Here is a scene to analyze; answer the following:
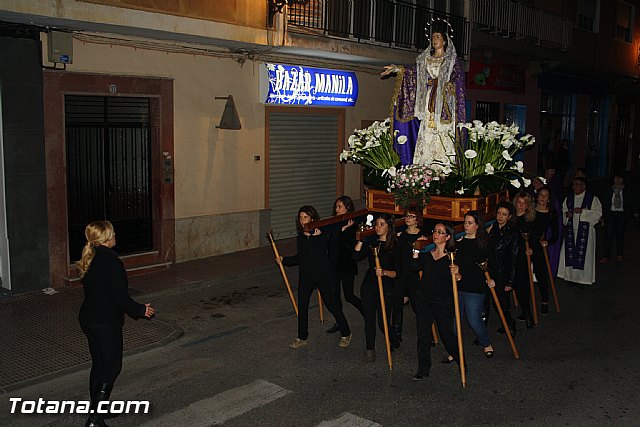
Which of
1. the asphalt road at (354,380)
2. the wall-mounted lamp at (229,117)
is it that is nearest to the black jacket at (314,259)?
the asphalt road at (354,380)

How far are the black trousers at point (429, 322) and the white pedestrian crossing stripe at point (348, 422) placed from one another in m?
1.34

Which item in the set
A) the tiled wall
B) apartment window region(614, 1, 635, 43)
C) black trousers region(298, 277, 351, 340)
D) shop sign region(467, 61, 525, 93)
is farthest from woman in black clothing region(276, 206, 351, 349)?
apartment window region(614, 1, 635, 43)

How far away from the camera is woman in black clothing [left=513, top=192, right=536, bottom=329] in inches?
372

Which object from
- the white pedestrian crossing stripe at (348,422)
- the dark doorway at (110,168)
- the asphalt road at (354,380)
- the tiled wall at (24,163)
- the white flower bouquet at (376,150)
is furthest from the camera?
the dark doorway at (110,168)

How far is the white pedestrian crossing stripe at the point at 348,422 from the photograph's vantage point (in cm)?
651

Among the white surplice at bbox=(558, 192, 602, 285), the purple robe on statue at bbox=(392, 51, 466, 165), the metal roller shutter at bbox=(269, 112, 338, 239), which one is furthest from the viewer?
the metal roller shutter at bbox=(269, 112, 338, 239)

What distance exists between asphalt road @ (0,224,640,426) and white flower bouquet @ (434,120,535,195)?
2.02 meters

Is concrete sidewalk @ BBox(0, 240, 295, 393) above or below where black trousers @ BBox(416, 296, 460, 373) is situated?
below

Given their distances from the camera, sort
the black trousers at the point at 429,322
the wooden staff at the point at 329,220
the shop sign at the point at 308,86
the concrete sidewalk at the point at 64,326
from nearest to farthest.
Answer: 1. the black trousers at the point at 429,322
2. the concrete sidewalk at the point at 64,326
3. the wooden staff at the point at 329,220
4. the shop sign at the point at 308,86

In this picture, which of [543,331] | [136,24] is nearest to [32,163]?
[136,24]

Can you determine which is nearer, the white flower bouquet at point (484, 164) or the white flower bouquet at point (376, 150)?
the white flower bouquet at point (484, 164)

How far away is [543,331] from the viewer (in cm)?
961

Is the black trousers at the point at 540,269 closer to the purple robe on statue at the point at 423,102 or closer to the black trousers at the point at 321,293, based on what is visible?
the purple robe on statue at the point at 423,102

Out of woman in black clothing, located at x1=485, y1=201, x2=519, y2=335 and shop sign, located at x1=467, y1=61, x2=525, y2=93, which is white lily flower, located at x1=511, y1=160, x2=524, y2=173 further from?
shop sign, located at x1=467, y1=61, x2=525, y2=93
